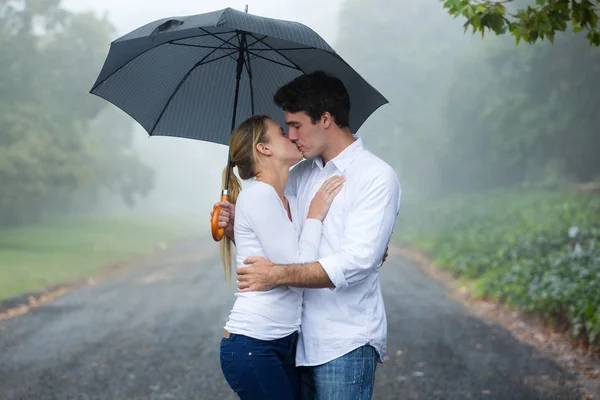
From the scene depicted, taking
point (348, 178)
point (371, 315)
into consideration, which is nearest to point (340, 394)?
point (371, 315)

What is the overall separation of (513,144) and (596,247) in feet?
65.0

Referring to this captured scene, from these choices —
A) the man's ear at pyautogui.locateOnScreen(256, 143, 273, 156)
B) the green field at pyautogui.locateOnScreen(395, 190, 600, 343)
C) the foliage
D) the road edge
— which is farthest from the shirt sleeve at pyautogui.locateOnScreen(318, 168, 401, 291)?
the foliage

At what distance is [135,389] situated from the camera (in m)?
6.58

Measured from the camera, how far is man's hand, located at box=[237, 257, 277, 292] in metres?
2.76

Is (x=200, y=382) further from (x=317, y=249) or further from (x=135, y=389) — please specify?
(x=317, y=249)

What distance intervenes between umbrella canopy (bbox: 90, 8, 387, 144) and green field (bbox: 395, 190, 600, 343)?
5196mm

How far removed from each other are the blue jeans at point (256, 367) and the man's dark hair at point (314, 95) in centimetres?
100

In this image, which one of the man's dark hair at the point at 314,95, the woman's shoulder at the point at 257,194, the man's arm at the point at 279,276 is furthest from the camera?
Answer: the man's dark hair at the point at 314,95

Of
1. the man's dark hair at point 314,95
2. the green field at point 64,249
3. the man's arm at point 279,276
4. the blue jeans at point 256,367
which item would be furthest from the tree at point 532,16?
the green field at point 64,249

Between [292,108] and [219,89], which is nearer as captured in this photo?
[292,108]

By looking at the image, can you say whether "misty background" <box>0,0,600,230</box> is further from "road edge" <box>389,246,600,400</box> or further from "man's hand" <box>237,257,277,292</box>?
"man's hand" <box>237,257,277,292</box>

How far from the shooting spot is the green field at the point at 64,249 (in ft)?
51.7

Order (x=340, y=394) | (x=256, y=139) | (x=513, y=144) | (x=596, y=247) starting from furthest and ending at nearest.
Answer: (x=513, y=144) → (x=596, y=247) → (x=256, y=139) → (x=340, y=394)

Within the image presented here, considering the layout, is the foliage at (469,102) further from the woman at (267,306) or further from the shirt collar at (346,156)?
the woman at (267,306)
